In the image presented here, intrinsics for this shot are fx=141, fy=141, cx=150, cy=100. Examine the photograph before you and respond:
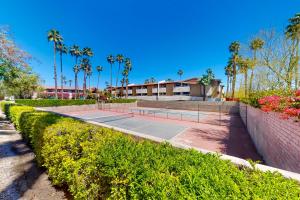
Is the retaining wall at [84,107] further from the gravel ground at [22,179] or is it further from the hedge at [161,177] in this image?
the hedge at [161,177]

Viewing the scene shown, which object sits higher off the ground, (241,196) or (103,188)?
(241,196)

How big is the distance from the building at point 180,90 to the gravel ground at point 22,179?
143 ft

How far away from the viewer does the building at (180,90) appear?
44.2 meters

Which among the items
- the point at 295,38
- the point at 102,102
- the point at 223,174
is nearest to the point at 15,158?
the point at 223,174

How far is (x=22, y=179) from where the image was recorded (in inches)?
180

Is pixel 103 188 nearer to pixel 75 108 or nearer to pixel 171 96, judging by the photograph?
pixel 75 108

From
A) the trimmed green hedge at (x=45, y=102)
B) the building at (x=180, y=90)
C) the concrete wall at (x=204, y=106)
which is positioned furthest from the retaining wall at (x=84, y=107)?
the building at (x=180, y=90)

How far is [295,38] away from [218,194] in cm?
1840

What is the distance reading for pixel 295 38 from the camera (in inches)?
515

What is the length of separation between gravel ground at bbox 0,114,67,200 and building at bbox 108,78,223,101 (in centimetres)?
4355

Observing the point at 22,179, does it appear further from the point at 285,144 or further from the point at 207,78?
the point at 207,78

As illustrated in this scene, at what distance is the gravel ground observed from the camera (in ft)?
12.6

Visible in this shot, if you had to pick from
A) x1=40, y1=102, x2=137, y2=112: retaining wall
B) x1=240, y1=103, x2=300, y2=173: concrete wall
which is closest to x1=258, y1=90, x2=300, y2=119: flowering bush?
x1=240, y1=103, x2=300, y2=173: concrete wall

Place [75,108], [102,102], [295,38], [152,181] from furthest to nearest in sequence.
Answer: [102,102] → [75,108] → [295,38] → [152,181]
